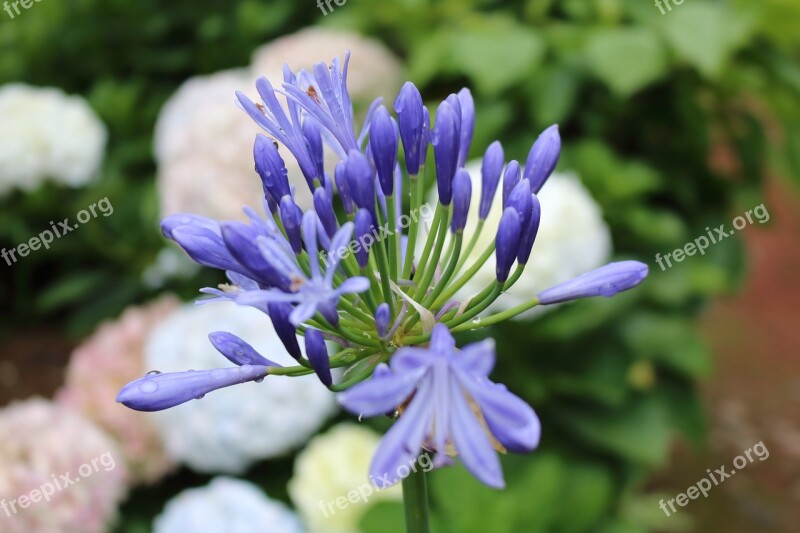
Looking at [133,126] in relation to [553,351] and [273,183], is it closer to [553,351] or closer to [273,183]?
[553,351]

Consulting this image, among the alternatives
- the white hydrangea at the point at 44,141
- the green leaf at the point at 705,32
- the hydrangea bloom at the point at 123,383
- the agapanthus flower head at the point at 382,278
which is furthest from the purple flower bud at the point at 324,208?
the white hydrangea at the point at 44,141

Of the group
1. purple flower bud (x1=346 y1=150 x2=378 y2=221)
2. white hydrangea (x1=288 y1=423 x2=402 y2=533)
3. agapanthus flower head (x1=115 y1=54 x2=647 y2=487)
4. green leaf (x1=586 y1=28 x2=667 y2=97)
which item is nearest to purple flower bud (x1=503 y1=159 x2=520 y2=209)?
agapanthus flower head (x1=115 y1=54 x2=647 y2=487)

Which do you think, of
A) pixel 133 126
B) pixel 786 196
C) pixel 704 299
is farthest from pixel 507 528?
pixel 786 196

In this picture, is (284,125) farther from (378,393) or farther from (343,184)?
(378,393)

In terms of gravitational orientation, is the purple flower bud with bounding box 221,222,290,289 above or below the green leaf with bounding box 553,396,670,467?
above

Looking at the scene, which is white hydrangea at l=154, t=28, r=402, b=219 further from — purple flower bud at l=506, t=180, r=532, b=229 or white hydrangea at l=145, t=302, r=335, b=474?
purple flower bud at l=506, t=180, r=532, b=229

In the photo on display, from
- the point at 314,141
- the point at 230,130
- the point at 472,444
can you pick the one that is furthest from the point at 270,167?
the point at 230,130
